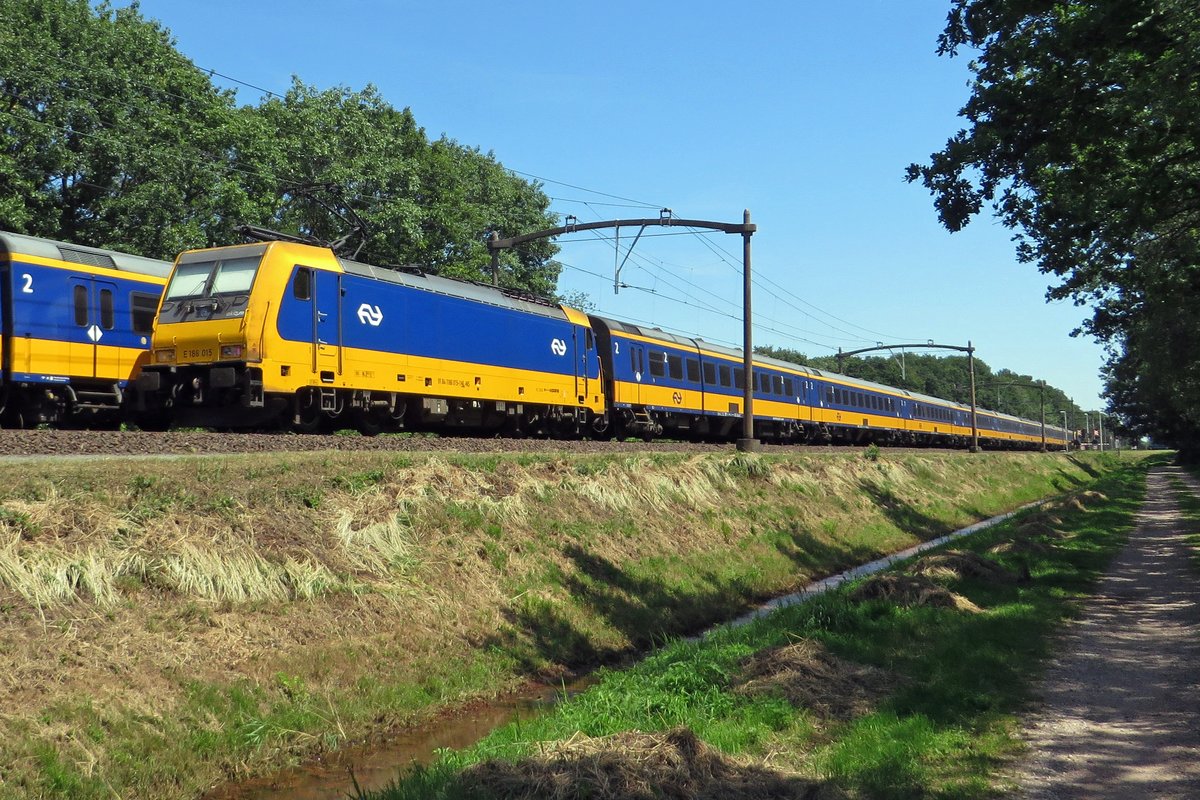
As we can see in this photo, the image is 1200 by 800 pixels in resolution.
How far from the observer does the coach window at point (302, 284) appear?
16453 millimetres

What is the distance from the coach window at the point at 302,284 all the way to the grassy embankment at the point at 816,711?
8992 mm

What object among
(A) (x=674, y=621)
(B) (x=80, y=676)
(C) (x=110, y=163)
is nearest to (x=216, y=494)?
(B) (x=80, y=676)

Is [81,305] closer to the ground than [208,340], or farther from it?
farther from it

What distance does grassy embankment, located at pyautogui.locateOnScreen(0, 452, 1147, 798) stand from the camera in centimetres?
741

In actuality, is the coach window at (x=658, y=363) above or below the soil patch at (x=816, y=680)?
above

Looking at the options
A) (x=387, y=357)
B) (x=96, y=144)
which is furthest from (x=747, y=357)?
Result: (x=96, y=144)

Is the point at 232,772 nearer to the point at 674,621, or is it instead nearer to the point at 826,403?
the point at 674,621

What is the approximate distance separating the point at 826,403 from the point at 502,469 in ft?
107

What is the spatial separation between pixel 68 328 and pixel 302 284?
18.2 feet

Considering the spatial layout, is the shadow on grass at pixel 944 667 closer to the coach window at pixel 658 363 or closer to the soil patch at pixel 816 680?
the soil patch at pixel 816 680

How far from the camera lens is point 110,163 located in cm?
3097

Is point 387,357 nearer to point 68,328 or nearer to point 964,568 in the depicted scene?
point 68,328

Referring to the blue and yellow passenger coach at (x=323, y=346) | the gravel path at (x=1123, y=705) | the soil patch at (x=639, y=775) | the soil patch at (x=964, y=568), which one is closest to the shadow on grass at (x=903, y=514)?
the blue and yellow passenger coach at (x=323, y=346)

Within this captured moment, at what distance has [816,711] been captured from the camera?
8.10m
